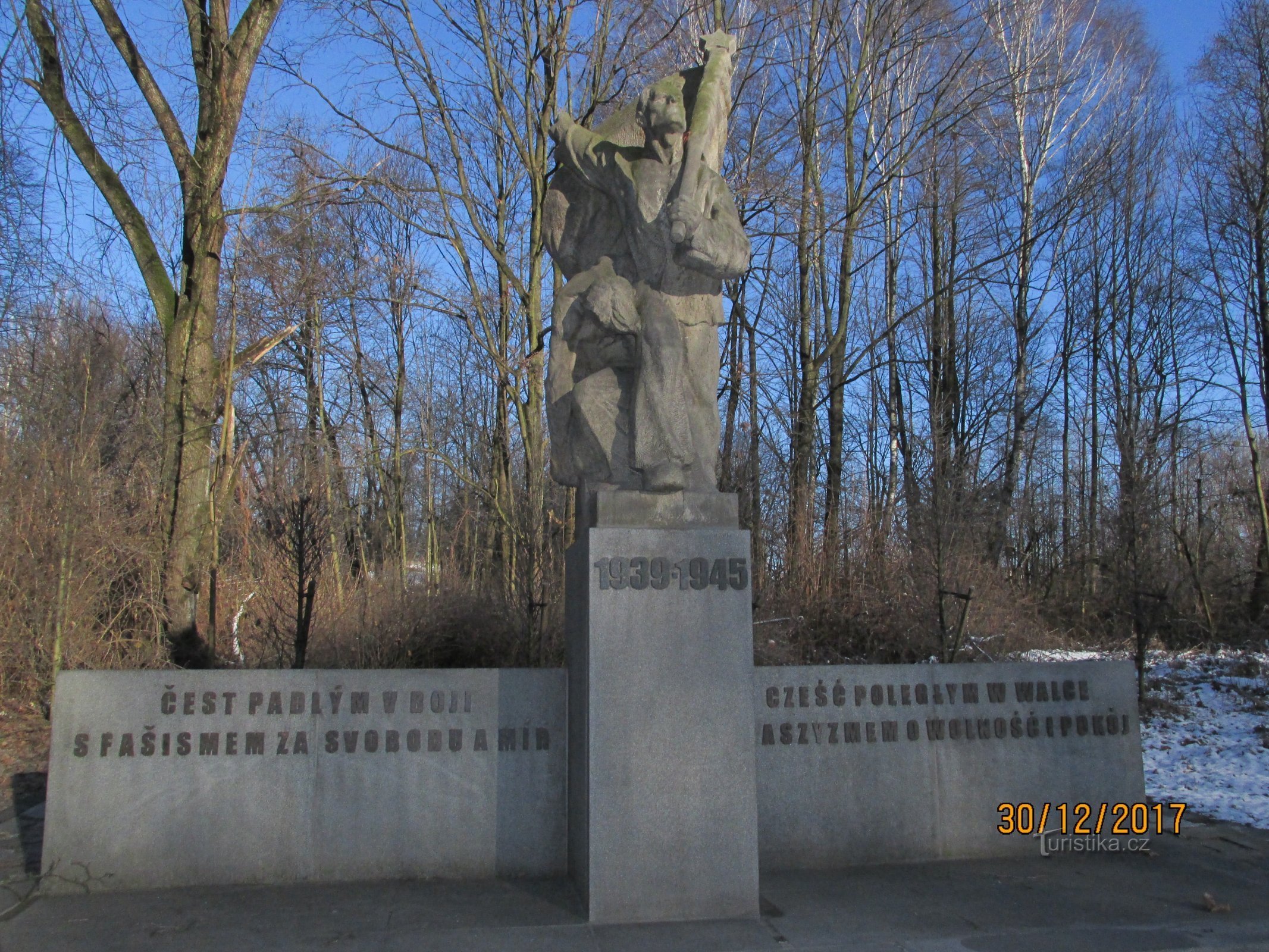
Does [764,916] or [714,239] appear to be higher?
[714,239]

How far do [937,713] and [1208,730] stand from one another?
6.40 metres

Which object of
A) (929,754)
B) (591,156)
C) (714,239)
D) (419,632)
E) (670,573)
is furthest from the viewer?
(419,632)

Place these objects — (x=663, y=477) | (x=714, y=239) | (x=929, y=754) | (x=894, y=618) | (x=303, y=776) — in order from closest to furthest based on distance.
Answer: (x=663, y=477), (x=714, y=239), (x=303, y=776), (x=929, y=754), (x=894, y=618)

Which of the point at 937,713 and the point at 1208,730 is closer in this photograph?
the point at 937,713

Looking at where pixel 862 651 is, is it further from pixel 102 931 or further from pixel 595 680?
pixel 102 931

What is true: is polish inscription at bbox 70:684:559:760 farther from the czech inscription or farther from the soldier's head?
the soldier's head

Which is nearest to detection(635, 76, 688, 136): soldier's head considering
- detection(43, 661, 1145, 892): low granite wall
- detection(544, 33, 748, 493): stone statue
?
detection(544, 33, 748, 493): stone statue

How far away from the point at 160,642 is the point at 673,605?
7950 mm

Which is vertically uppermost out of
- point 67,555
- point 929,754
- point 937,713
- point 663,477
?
point 663,477

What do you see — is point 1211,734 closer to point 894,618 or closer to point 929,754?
point 894,618

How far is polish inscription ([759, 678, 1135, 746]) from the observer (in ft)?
19.4
